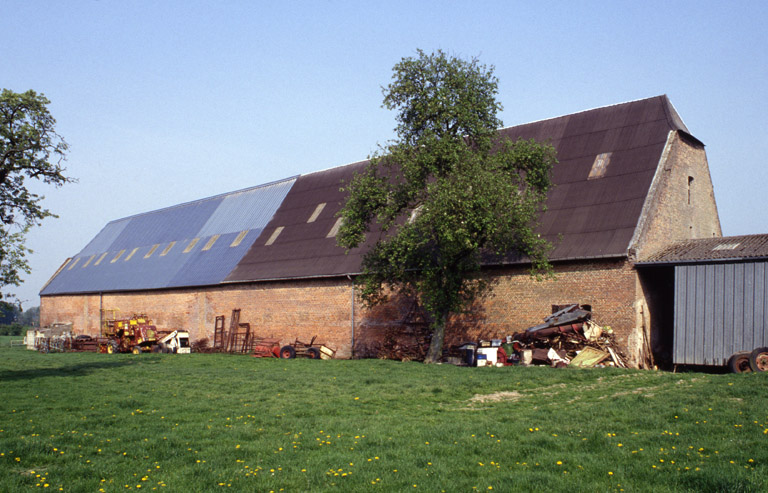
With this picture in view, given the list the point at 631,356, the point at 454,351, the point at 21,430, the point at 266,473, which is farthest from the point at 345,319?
the point at 266,473

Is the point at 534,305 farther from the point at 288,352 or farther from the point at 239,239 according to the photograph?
the point at 239,239

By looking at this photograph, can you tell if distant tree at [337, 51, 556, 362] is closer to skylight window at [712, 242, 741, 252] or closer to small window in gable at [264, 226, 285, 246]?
skylight window at [712, 242, 741, 252]

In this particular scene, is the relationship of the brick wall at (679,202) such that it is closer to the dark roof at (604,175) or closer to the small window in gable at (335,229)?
the dark roof at (604,175)

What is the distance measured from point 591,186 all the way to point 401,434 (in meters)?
16.3

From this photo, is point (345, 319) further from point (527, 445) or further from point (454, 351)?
point (527, 445)

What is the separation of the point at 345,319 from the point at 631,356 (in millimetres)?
13065

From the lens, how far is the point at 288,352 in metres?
29.6

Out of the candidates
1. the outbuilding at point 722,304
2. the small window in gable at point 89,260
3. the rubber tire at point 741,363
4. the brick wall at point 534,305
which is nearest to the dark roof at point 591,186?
the brick wall at point 534,305

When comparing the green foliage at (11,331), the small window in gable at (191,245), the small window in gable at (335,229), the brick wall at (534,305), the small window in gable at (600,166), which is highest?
the small window in gable at (600,166)

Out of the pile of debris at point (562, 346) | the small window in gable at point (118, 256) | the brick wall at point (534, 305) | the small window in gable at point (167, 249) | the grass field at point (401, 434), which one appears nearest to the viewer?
the grass field at point (401, 434)

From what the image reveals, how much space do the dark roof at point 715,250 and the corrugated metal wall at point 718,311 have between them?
0.25 metres

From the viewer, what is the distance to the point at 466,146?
72.8ft

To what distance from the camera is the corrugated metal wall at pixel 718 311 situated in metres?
18.2

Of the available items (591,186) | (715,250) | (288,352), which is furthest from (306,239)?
(715,250)
